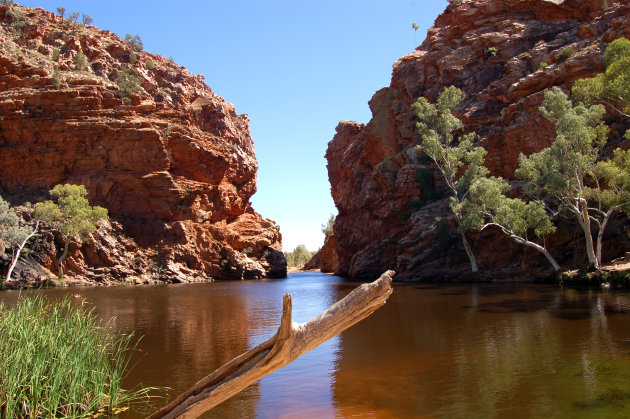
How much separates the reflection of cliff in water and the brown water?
2cm

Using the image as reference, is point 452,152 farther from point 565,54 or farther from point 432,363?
point 432,363

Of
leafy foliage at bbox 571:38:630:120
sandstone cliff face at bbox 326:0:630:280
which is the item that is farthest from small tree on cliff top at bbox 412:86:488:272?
leafy foliage at bbox 571:38:630:120

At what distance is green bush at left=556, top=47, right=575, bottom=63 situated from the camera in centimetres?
4044

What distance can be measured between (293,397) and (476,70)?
50.6 m

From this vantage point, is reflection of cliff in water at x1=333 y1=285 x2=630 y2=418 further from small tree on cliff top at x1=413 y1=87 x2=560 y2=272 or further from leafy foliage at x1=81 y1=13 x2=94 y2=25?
leafy foliage at x1=81 y1=13 x2=94 y2=25

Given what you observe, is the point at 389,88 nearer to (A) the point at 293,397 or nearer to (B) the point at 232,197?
(B) the point at 232,197

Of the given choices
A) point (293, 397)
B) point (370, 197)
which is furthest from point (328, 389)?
point (370, 197)

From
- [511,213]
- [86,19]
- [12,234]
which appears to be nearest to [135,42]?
[86,19]

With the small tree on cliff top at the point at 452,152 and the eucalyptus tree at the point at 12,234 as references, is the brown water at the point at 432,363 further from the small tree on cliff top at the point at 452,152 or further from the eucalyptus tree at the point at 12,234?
the eucalyptus tree at the point at 12,234

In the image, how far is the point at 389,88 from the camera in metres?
59.5

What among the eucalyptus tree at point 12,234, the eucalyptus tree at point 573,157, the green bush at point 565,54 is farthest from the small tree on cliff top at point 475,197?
the eucalyptus tree at point 12,234

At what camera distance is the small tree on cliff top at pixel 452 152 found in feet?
123

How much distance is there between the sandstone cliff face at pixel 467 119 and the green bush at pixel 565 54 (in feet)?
1.68

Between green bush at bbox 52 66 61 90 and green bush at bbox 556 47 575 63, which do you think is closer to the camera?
green bush at bbox 556 47 575 63
